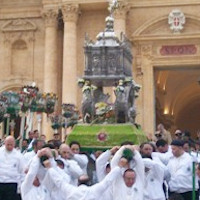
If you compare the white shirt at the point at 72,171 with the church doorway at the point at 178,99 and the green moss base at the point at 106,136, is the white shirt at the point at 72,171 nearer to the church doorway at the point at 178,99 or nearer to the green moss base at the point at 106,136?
the green moss base at the point at 106,136

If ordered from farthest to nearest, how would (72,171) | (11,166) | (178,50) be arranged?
(178,50) → (11,166) → (72,171)

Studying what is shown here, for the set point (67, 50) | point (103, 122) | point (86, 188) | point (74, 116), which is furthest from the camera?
point (67, 50)

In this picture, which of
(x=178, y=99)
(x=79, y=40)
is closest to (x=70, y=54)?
(x=79, y=40)

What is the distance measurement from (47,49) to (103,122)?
13.5 m

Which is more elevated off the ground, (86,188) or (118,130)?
(118,130)

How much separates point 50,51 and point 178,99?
47.1 ft

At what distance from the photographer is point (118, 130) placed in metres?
11.5

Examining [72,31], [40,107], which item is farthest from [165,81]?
[40,107]

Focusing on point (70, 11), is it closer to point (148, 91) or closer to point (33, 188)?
point (148, 91)

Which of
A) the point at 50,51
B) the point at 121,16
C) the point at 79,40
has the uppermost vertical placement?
the point at 121,16

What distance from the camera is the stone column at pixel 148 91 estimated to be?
78.8 ft

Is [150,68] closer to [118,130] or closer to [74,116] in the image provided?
[74,116]

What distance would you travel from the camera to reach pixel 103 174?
26.4 ft

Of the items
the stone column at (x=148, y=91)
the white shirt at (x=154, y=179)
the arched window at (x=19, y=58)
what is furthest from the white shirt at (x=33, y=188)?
the arched window at (x=19, y=58)
